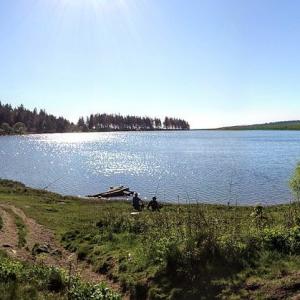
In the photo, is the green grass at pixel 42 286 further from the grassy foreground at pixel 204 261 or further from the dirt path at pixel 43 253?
the dirt path at pixel 43 253

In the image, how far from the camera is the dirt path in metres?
16.5

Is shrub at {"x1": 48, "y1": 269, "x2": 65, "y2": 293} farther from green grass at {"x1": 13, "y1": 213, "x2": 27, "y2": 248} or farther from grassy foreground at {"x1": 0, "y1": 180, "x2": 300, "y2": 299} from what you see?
green grass at {"x1": 13, "y1": 213, "x2": 27, "y2": 248}

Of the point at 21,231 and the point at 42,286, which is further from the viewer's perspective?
the point at 21,231

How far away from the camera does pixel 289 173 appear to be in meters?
72.6

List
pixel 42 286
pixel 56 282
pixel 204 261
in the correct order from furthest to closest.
Result: pixel 204 261 < pixel 56 282 < pixel 42 286

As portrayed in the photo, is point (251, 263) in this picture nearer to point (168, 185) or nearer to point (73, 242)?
point (73, 242)

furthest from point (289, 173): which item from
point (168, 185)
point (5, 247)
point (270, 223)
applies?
point (5, 247)

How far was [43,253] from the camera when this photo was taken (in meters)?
18.8

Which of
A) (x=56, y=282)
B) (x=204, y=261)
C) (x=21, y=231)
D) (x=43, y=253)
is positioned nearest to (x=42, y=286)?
(x=56, y=282)

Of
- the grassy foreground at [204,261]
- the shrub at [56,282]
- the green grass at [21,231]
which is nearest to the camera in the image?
the grassy foreground at [204,261]

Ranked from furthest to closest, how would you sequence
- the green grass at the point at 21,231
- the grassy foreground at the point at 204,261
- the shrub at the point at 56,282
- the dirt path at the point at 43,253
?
the green grass at the point at 21,231 → the dirt path at the point at 43,253 → the shrub at the point at 56,282 → the grassy foreground at the point at 204,261

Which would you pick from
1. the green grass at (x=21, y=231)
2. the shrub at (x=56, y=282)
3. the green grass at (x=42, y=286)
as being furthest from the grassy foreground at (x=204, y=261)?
the green grass at (x=21, y=231)

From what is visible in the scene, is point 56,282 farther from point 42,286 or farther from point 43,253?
point 43,253

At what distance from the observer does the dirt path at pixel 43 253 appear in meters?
16.5
